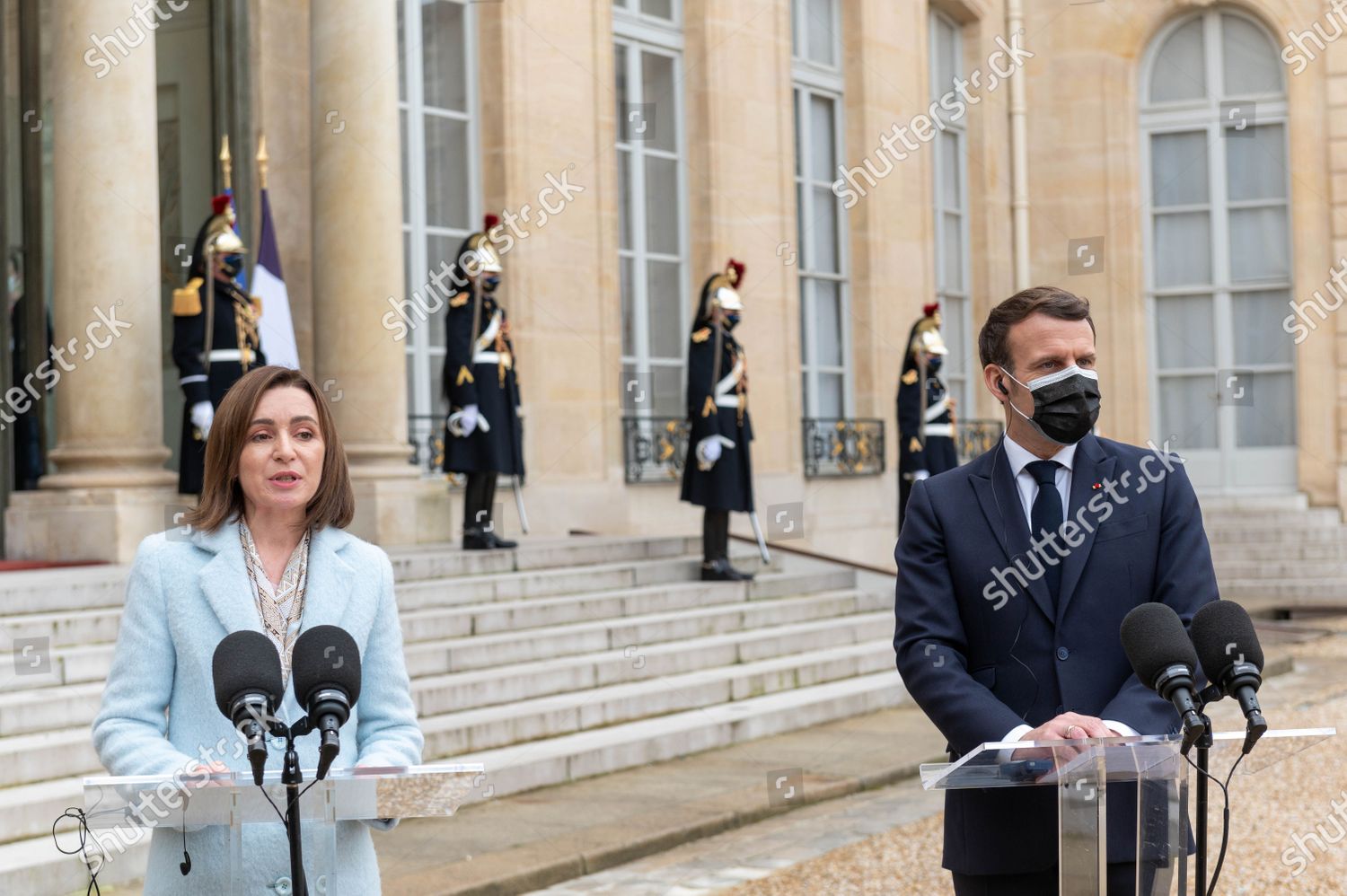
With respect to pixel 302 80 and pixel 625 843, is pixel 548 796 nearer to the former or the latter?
pixel 625 843

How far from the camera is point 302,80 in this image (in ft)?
37.5

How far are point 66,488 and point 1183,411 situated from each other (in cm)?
1356

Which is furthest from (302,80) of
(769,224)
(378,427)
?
(769,224)

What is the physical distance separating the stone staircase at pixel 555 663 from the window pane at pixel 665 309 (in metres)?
3.08

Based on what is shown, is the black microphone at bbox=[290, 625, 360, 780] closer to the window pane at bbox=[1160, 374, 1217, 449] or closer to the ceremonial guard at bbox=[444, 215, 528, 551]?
the ceremonial guard at bbox=[444, 215, 528, 551]

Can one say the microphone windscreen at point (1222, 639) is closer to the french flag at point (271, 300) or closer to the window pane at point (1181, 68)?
the french flag at point (271, 300)

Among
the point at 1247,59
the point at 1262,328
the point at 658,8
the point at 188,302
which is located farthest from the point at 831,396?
the point at 188,302

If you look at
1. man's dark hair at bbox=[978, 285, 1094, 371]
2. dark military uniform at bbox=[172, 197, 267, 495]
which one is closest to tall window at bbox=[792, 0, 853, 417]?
dark military uniform at bbox=[172, 197, 267, 495]

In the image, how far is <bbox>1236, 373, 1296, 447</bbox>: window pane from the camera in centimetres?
1898

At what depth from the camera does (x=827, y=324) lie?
1686 centimetres

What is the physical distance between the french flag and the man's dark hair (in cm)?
736

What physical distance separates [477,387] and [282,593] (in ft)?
25.3

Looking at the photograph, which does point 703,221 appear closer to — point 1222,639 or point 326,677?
point 1222,639

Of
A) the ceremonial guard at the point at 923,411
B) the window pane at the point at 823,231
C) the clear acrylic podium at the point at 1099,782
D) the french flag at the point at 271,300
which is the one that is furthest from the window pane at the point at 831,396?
the clear acrylic podium at the point at 1099,782
